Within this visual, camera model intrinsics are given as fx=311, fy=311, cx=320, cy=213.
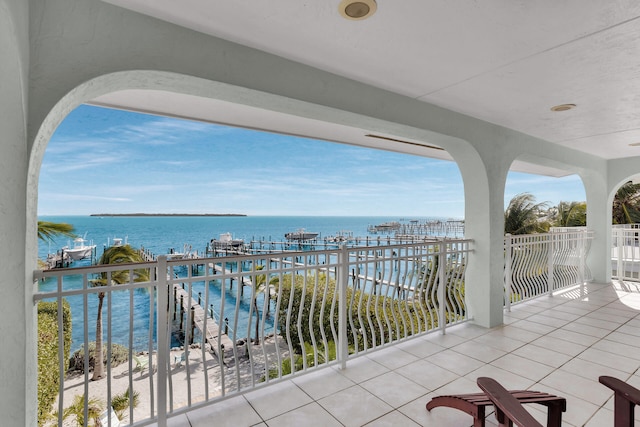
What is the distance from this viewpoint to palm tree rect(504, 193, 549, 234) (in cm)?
1162

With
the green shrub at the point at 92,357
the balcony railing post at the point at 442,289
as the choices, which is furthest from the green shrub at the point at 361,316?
→ the green shrub at the point at 92,357

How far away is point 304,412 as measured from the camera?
234 cm

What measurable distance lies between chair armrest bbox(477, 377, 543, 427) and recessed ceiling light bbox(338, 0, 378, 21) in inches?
86.4

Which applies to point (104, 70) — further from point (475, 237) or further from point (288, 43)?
point (475, 237)

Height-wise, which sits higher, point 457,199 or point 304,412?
point 457,199

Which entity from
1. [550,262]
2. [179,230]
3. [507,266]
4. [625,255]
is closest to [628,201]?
[625,255]

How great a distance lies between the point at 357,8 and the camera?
1818mm

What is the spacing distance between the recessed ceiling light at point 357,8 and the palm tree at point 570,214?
15789 mm

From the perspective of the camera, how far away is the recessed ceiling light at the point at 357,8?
1.77m

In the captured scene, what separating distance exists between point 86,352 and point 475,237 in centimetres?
430

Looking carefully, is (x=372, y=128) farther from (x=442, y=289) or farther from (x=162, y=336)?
(x=162, y=336)

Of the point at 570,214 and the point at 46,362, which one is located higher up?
the point at 570,214

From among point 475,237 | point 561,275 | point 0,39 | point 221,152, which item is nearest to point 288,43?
point 0,39

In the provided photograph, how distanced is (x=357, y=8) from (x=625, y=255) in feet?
29.9
